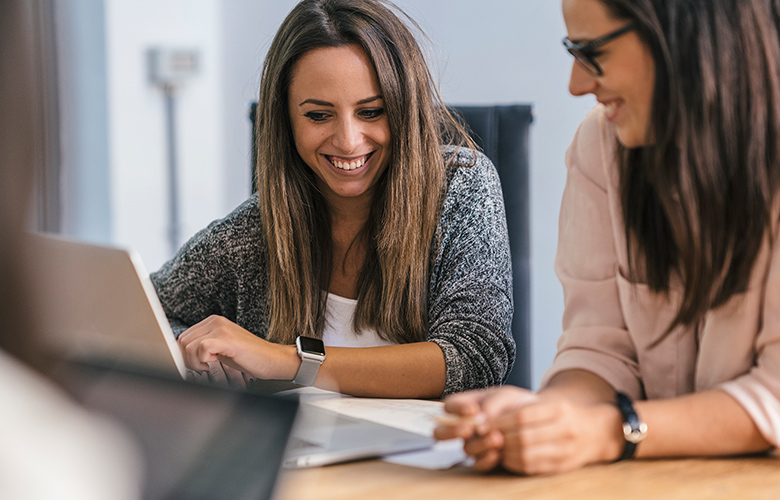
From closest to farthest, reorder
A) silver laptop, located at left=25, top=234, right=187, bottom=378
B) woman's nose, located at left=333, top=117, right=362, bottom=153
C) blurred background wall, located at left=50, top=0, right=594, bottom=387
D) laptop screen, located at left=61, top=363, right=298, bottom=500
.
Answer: laptop screen, located at left=61, top=363, right=298, bottom=500, silver laptop, located at left=25, top=234, right=187, bottom=378, woman's nose, located at left=333, top=117, right=362, bottom=153, blurred background wall, located at left=50, top=0, right=594, bottom=387

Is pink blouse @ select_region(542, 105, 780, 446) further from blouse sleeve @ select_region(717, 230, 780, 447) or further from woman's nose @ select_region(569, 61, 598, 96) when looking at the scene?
woman's nose @ select_region(569, 61, 598, 96)

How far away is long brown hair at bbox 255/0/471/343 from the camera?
1325 millimetres

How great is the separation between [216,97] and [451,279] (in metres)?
2.36

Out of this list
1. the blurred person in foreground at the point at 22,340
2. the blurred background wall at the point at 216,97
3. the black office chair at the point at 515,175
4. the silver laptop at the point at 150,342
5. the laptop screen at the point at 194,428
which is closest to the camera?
the blurred person in foreground at the point at 22,340

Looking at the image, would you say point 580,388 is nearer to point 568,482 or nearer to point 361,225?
point 568,482

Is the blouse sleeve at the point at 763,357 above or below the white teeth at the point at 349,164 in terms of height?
below

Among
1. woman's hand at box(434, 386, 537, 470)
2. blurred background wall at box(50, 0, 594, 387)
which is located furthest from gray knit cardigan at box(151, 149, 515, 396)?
blurred background wall at box(50, 0, 594, 387)

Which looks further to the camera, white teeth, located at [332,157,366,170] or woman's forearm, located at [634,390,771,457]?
white teeth, located at [332,157,366,170]

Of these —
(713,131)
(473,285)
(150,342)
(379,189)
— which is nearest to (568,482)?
(713,131)

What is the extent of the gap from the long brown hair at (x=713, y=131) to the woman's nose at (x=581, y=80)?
8 cm

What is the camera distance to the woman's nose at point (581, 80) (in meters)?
0.80

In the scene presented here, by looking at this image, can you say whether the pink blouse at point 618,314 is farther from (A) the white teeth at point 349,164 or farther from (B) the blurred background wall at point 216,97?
(B) the blurred background wall at point 216,97

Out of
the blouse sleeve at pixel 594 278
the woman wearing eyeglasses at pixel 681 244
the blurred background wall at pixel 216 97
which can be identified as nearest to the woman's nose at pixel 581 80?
the woman wearing eyeglasses at pixel 681 244

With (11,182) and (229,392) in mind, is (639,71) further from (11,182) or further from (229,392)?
(11,182)
